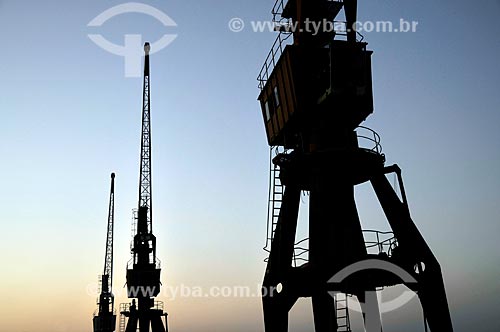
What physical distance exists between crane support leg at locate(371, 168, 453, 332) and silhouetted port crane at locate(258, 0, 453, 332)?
4cm

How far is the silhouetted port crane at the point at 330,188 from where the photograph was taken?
23031mm

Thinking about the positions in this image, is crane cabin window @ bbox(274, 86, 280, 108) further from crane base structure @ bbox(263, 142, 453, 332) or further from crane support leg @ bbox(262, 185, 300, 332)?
crane support leg @ bbox(262, 185, 300, 332)

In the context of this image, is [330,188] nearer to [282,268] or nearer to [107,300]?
[282,268]

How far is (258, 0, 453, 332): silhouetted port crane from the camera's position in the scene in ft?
75.6

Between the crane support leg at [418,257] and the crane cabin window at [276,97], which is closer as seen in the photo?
the crane support leg at [418,257]

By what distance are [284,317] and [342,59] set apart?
10.6 meters

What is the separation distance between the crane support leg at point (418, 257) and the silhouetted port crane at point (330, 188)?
0.04 m

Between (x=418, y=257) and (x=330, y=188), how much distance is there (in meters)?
4.67

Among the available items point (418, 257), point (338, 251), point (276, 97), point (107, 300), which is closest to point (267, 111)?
point (276, 97)

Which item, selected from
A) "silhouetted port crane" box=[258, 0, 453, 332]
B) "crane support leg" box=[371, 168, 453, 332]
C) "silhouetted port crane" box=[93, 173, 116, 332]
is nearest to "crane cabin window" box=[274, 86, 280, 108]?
"silhouetted port crane" box=[258, 0, 453, 332]

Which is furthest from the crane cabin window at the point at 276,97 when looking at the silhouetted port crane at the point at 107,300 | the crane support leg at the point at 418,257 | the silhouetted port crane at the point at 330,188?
the silhouetted port crane at the point at 107,300

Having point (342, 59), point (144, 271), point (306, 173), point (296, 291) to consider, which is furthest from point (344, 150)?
point (144, 271)

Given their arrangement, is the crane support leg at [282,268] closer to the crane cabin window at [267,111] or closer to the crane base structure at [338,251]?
the crane base structure at [338,251]

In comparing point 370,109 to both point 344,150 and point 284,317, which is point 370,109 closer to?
point 344,150
